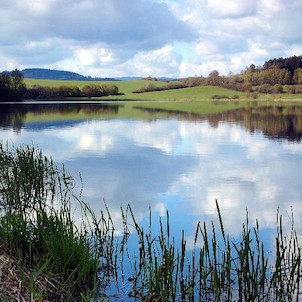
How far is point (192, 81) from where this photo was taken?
163 meters

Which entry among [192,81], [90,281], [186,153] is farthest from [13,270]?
[192,81]

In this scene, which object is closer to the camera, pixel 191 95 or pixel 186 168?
pixel 186 168

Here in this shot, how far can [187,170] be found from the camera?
2255cm

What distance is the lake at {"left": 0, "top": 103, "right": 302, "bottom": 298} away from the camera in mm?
14312

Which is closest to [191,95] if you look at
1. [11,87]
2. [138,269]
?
[11,87]

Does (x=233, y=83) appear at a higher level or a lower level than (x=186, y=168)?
higher

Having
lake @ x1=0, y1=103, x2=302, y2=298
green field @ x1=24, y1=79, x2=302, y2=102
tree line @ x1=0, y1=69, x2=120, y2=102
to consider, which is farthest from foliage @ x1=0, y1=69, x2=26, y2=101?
lake @ x1=0, y1=103, x2=302, y2=298

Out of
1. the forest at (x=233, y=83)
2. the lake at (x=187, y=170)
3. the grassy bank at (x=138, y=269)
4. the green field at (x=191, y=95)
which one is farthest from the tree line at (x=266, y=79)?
the grassy bank at (x=138, y=269)

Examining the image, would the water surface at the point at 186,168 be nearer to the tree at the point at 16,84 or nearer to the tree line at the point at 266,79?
the tree at the point at 16,84

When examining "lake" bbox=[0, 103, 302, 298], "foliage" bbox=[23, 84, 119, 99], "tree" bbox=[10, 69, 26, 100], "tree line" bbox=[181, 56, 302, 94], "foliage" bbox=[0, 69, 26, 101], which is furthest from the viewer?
"tree line" bbox=[181, 56, 302, 94]

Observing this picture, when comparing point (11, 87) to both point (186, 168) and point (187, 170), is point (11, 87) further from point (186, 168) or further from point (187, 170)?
point (187, 170)

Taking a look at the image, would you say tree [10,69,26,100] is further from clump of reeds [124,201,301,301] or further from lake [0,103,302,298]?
clump of reeds [124,201,301,301]

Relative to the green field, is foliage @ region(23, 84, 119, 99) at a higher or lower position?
higher

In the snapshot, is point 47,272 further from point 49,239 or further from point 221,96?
point 221,96
